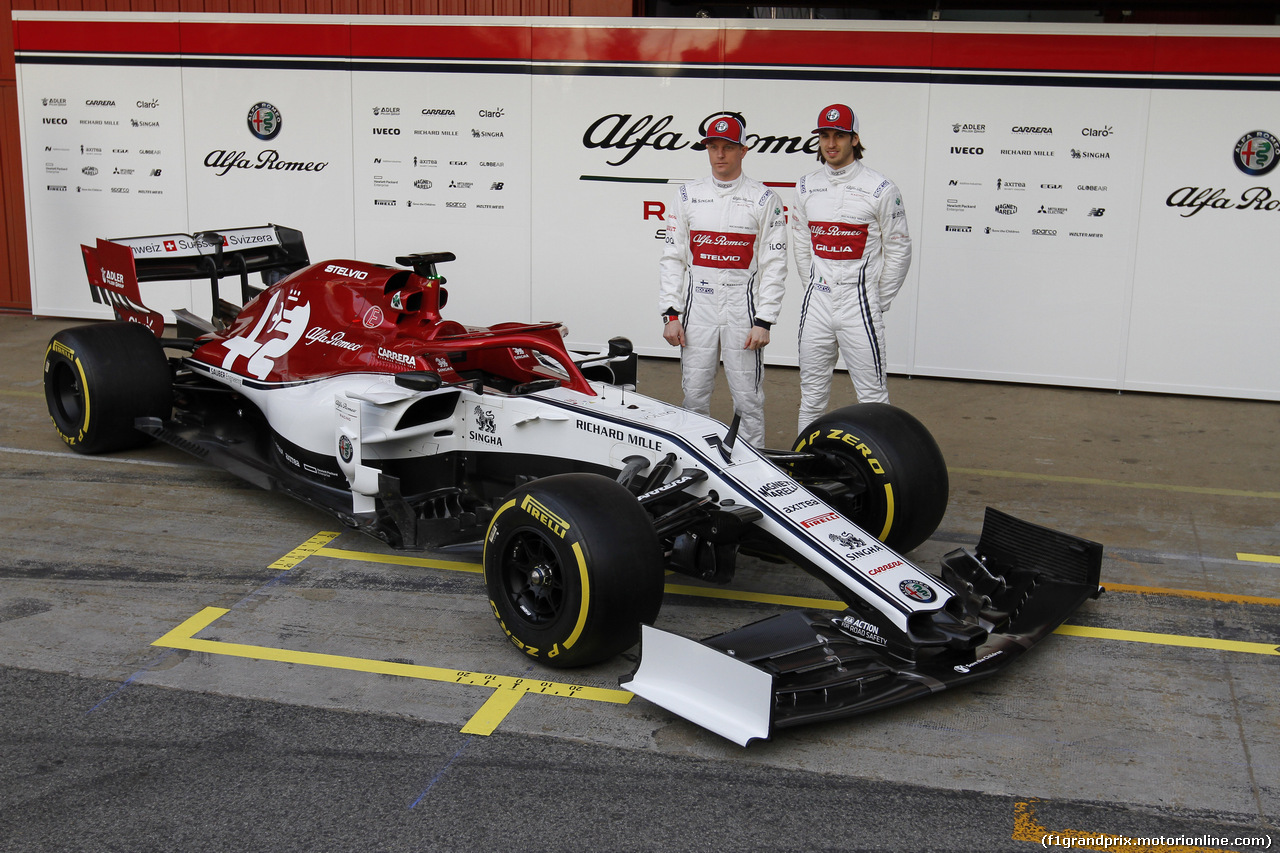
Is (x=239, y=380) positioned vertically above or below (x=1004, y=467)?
above

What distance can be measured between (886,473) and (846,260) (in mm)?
1774

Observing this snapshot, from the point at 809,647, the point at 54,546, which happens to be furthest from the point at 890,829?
the point at 54,546

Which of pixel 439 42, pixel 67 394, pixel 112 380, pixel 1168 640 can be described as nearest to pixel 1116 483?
pixel 1168 640

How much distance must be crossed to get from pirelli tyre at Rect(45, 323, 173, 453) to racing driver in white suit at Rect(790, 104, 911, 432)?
370cm

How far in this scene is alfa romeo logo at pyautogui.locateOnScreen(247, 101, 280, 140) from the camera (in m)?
10.1

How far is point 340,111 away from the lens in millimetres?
9945

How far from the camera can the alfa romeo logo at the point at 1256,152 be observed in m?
8.37

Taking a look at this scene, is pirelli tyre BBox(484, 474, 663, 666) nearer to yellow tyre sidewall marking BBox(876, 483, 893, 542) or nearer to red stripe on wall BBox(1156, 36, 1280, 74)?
yellow tyre sidewall marking BBox(876, 483, 893, 542)

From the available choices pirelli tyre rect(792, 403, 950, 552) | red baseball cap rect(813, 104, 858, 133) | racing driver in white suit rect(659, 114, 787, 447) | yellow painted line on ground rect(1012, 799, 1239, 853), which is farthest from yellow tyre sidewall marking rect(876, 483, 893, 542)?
red baseball cap rect(813, 104, 858, 133)

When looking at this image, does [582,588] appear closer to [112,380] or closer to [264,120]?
[112,380]

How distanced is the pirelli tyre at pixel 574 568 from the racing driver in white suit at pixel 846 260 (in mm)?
2614

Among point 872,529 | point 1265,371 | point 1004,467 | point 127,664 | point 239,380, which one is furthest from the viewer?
point 1265,371

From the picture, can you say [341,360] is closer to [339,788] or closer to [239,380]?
[239,380]

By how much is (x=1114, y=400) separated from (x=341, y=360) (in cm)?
593
